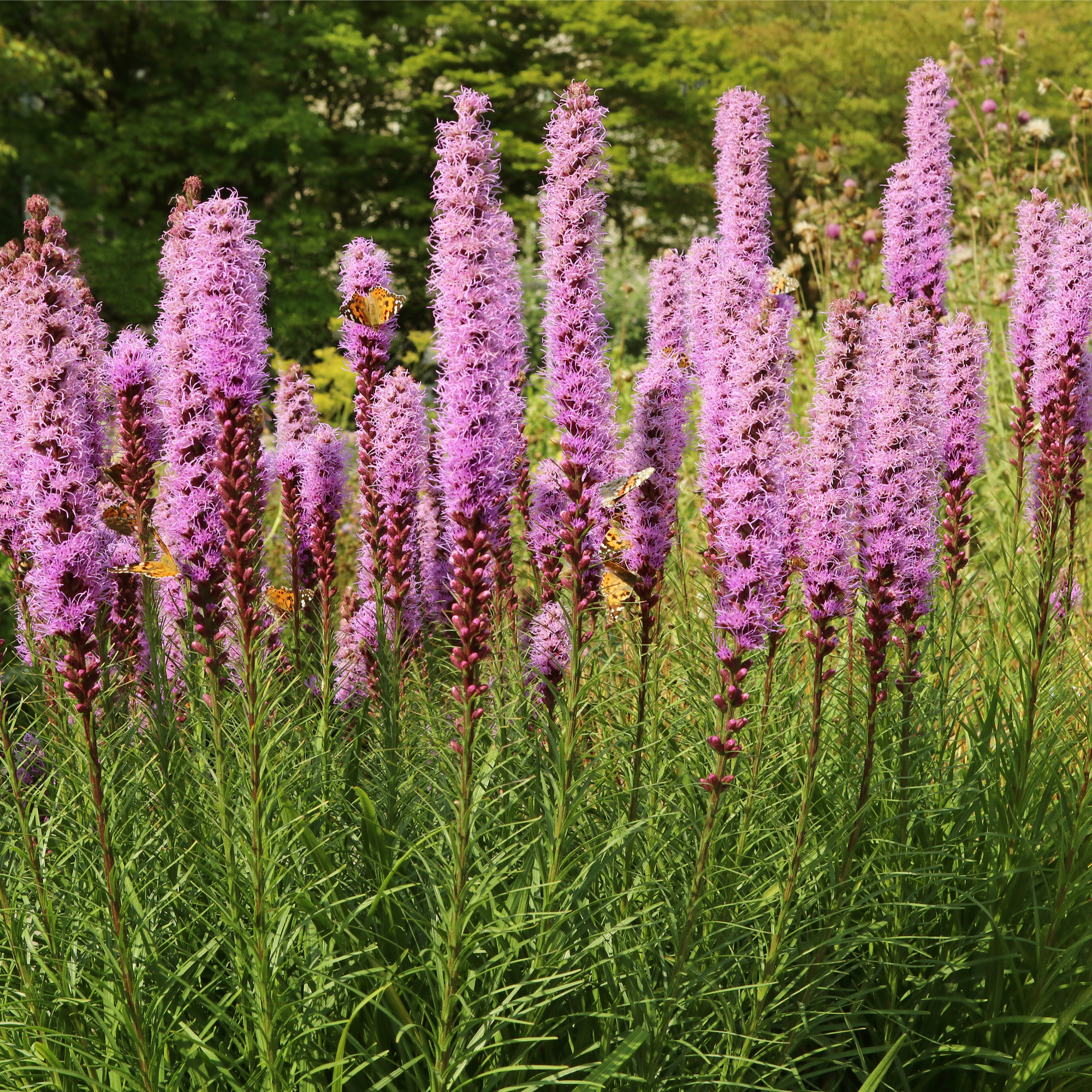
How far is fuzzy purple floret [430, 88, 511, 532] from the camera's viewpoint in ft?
9.30

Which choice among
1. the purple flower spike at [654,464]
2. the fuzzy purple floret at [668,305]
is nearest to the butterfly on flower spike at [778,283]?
the fuzzy purple floret at [668,305]

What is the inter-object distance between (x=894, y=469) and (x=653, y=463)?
2.72 feet

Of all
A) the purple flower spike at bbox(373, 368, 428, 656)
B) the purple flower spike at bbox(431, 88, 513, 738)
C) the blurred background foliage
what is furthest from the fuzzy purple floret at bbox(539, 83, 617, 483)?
the blurred background foliage

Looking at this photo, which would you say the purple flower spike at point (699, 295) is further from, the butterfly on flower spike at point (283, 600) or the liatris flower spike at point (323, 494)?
the butterfly on flower spike at point (283, 600)

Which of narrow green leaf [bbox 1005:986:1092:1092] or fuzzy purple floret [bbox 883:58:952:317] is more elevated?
fuzzy purple floret [bbox 883:58:952:317]

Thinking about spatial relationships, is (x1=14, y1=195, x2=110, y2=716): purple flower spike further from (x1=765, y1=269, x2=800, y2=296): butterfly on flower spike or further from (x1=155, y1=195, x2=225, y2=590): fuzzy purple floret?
(x1=765, y1=269, x2=800, y2=296): butterfly on flower spike

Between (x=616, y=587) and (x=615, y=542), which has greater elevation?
(x=615, y=542)

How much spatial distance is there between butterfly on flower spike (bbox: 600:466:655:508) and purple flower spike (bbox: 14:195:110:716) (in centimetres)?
152

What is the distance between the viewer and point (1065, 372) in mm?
4527

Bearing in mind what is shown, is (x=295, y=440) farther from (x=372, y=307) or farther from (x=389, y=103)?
(x=389, y=103)

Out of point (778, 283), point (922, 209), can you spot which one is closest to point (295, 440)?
point (778, 283)

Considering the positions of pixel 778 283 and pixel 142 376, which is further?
pixel 778 283

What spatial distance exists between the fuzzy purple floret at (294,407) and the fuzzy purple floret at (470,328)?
6.18 feet

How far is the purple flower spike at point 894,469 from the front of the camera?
3.19 metres
